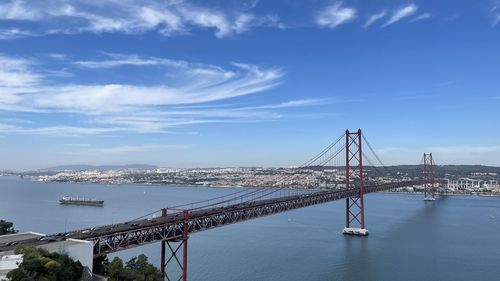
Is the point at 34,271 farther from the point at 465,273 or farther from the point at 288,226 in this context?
the point at 288,226

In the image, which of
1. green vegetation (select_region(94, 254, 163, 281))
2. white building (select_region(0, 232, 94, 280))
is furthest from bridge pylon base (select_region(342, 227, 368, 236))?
white building (select_region(0, 232, 94, 280))

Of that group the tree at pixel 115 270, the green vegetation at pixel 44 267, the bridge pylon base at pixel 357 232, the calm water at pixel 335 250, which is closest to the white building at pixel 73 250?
the green vegetation at pixel 44 267

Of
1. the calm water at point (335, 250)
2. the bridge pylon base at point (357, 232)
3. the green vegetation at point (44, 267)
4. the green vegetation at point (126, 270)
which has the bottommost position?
the calm water at point (335, 250)

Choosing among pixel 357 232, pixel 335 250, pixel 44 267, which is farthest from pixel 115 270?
pixel 357 232

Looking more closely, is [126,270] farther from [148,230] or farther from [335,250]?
[335,250]

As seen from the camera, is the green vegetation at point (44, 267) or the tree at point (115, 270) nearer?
the green vegetation at point (44, 267)

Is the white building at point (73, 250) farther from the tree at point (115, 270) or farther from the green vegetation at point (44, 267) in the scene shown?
the tree at point (115, 270)
